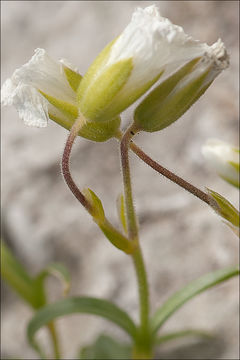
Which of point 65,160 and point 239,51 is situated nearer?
point 65,160

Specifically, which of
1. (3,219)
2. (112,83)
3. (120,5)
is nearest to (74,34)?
(120,5)

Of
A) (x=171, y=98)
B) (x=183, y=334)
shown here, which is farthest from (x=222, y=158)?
(x=183, y=334)

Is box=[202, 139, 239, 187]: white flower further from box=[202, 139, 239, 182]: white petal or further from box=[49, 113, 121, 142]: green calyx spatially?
box=[49, 113, 121, 142]: green calyx

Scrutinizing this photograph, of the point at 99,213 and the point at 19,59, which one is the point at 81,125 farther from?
the point at 19,59

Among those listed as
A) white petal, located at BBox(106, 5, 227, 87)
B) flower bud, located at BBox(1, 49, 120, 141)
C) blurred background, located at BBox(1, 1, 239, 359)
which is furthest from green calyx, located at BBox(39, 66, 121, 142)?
blurred background, located at BBox(1, 1, 239, 359)

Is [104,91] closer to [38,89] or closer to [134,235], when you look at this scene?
[38,89]
